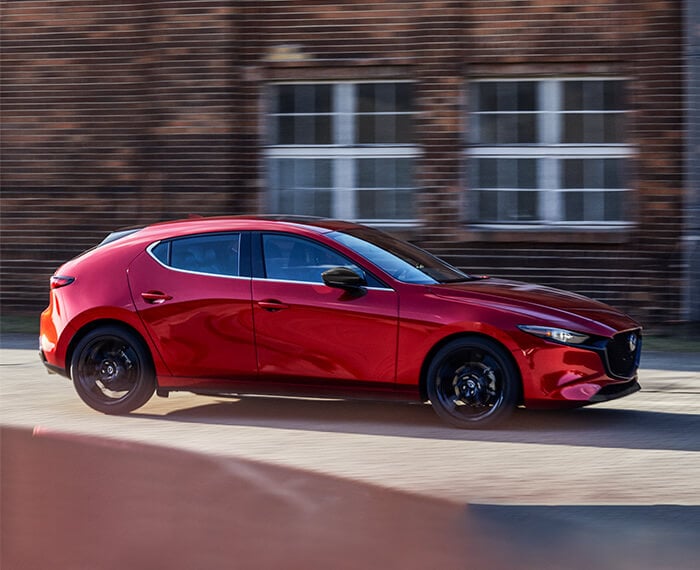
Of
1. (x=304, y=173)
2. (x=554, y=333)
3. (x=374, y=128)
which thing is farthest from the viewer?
(x=304, y=173)

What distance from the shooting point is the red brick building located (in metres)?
15.0

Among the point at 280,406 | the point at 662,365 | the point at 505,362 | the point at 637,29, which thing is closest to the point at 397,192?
the point at 637,29

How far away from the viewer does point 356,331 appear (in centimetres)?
902

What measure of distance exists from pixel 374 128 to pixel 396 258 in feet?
22.4

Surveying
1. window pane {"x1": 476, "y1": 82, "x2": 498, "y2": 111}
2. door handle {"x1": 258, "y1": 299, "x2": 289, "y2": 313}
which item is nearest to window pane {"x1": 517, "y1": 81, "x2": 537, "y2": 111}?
window pane {"x1": 476, "y1": 82, "x2": 498, "y2": 111}

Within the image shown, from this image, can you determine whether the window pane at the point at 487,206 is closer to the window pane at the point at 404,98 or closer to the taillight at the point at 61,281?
the window pane at the point at 404,98

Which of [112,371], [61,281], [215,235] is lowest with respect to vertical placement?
[112,371]

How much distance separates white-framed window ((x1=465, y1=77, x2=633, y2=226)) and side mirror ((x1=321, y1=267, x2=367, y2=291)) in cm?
679

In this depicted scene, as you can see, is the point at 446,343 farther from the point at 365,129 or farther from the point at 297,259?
the point at 365,129

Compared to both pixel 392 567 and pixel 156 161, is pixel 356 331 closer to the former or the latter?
pixel 392 567

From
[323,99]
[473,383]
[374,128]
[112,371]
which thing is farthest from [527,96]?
[112,371]

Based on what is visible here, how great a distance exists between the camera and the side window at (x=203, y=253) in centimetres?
956

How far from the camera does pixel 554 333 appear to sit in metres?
8.71

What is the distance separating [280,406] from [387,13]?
713cm
